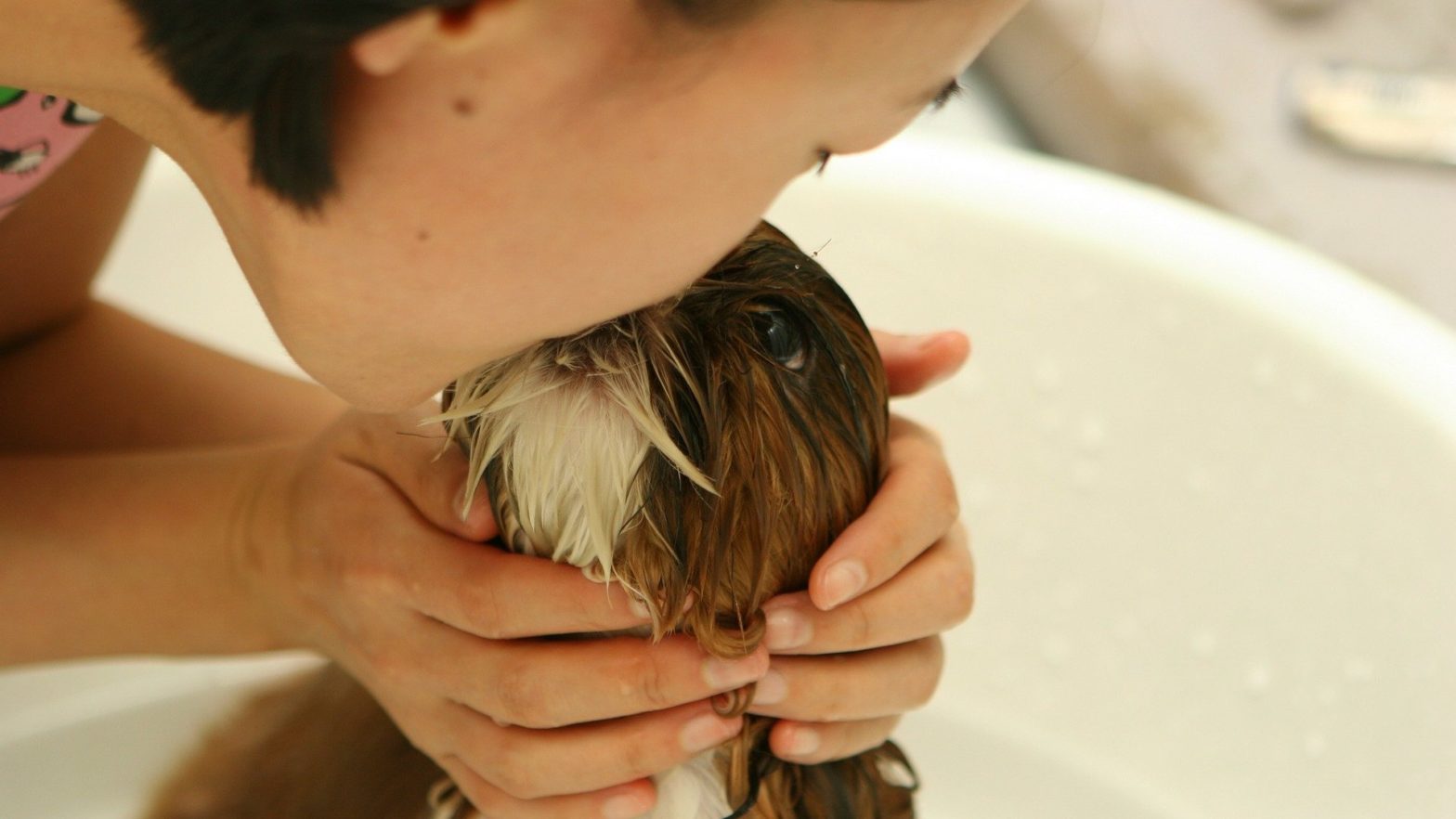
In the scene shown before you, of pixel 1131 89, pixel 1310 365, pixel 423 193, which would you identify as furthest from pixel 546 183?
pixel 1131 89

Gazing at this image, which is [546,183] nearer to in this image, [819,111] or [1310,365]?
[819,111]

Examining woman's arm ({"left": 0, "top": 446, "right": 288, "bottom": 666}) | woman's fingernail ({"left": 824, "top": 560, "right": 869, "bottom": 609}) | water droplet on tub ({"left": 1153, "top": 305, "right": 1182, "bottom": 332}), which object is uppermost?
water droplet on tub ({"left": 1153, "top": 305, "right": 1182, "bottom": 332})

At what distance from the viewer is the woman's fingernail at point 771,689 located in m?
0.81

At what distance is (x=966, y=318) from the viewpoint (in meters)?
1.52

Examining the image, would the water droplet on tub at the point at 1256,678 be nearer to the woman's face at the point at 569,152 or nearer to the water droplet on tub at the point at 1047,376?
the water droplet on tub at the point at 1047,376

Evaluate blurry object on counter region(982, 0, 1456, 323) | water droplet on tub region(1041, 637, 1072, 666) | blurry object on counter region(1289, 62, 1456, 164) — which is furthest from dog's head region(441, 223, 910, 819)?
blurry object on counter region(1289, 62, 1456, 164)

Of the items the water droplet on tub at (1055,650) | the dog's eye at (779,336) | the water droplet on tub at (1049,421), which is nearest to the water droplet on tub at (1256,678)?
the water droplet on tub at (1055,650)

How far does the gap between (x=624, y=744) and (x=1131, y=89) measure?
1138 mm

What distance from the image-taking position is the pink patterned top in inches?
34.7

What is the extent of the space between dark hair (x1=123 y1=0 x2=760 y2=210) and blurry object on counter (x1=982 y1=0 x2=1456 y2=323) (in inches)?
45.8

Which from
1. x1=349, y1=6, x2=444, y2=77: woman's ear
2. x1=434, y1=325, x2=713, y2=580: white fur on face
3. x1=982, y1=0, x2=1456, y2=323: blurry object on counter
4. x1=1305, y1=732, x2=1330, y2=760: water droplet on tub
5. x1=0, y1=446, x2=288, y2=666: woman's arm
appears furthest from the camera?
x1=982, y1=0, x2=1456, y2=323: blurry object on counter

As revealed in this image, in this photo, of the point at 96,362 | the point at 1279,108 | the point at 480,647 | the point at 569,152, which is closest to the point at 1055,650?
the point at 1279,108

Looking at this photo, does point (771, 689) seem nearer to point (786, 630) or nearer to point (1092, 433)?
point (786, 630)

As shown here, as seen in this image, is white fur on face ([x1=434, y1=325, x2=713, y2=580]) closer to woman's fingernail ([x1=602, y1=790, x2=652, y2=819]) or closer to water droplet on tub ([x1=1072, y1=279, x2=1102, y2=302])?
woman's fingernail ([x1=602, y1=790, x2=652, y2=819])
